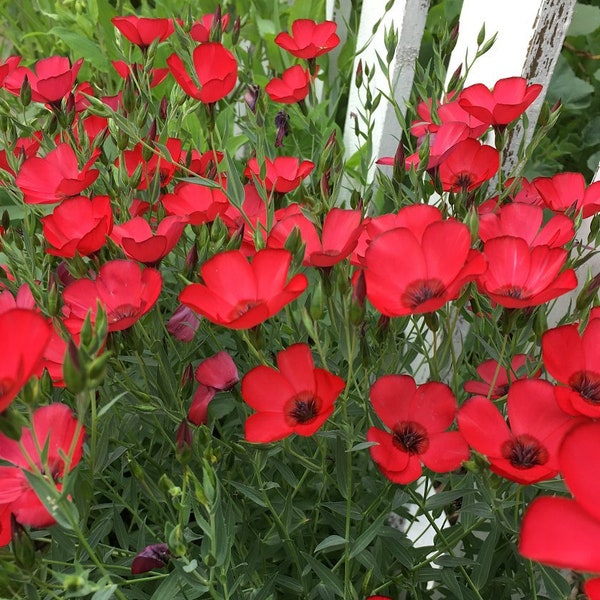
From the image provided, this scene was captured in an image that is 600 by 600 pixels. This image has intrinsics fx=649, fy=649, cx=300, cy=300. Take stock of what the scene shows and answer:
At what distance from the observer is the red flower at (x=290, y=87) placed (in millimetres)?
905

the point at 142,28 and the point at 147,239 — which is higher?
the point at 142,28

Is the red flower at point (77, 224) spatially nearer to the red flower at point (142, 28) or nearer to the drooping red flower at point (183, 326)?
the drooping red flower at point (183, 326)

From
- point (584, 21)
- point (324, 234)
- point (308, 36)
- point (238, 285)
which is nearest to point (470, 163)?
point (324, 234)

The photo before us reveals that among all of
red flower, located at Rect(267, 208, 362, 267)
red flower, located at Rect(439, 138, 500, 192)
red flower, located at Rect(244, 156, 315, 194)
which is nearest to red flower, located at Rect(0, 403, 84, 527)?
red flower, located at Rect(267, 208, 362, 267)

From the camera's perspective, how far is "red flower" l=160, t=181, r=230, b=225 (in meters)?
0.71

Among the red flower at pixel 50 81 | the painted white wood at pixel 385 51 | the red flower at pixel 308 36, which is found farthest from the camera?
the painted white wood at pixel 385 51

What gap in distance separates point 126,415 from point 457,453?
393 mm

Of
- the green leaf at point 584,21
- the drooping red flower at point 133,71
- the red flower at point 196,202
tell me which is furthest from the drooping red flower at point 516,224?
the green leaf at point 584,21

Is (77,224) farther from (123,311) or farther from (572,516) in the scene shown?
(572,516)

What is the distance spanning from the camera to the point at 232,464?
26.0 inches

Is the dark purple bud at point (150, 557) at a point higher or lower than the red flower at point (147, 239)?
lower

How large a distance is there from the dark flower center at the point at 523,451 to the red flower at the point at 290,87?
0.57 m

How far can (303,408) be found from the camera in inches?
22.7

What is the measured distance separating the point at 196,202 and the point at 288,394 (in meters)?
0.29
